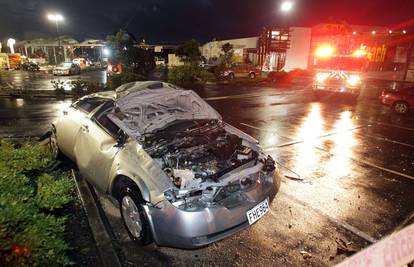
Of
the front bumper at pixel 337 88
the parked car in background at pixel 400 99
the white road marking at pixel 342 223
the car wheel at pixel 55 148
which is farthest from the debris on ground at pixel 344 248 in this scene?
the front bumper at pixel 337 88

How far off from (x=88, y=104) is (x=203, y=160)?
2.58 metres

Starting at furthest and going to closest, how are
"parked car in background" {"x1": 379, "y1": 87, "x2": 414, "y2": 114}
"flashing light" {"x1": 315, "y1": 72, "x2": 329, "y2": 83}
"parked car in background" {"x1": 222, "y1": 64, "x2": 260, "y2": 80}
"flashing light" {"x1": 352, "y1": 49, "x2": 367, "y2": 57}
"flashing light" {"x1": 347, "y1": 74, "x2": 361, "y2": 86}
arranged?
"parked car in background" {"x1": 222, "y1": 64, "x2": 260, "y2": 80} → "flashing light" {"x1": 315, "y1": 72, "x2": 329, "y2": 83} → "flashing light" {"x1": 352, "y1": 49, "x2": 367, "y2": 57} → "flashing light" {"x1": 347, "y1": 74, "x2": 361, "y2": 86} → "parked car in background" {"x1": 379, "y1": 87, "x2": 414, "y2": 114}

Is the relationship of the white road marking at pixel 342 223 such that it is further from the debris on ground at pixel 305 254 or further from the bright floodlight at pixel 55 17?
the bright floodlight at pixel 55 17

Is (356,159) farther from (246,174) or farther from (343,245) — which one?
(246,174)

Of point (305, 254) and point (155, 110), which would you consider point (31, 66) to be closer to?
point (155, 110)

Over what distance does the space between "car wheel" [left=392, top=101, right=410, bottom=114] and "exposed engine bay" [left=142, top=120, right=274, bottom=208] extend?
11173mm

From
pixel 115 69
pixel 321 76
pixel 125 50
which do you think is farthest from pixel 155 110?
pixel 125 50

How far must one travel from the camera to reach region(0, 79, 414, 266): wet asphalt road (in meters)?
3.49

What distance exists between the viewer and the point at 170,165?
3.56 meters

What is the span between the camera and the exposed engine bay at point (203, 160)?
3.22 m

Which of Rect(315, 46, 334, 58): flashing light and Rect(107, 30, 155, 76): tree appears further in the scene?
Rect(107, 30, 155, 76): tree

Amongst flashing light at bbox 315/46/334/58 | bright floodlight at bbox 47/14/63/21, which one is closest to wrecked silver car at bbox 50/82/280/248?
flashing light at bbox 315/46/334/58

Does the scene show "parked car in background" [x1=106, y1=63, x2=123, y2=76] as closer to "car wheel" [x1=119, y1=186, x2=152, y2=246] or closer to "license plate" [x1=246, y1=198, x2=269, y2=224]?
Answer: "car wheel" [x1=119, y1=186, x2=152, y2=246]

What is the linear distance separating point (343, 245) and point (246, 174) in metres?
1.61
